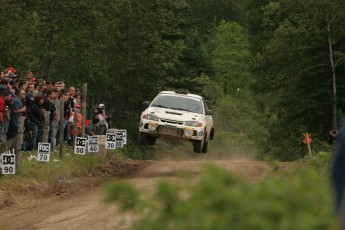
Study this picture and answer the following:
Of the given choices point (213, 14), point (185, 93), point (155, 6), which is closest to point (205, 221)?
point (185, 93)

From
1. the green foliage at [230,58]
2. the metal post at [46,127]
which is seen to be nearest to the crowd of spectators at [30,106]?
the metal post at [46,127]

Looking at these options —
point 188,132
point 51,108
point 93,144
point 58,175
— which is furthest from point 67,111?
point 58,175

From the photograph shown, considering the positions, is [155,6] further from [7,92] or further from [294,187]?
[294,187]

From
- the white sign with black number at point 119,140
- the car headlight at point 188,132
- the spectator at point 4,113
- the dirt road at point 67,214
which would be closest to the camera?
the dirt road at point 67,214

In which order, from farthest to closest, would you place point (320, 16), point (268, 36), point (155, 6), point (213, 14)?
point (213, 14), point (268, 36), point (155, 6), point (320, 16)

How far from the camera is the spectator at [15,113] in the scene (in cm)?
1888

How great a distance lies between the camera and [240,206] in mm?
2967

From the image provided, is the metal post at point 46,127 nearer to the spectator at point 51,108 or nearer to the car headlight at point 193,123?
the spectator at point 51,108

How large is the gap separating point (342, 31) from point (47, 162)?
70.7 feet

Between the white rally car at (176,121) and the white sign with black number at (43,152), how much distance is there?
13.6 feet

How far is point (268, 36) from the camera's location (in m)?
52.1

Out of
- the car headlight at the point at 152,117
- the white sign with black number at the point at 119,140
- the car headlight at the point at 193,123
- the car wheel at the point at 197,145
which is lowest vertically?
the white sign with black number at the point at 119,140

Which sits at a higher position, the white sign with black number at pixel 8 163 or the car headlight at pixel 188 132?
the car headlight at pixel 188 132

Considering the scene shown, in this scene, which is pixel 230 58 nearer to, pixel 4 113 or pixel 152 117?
pixel 152 117
